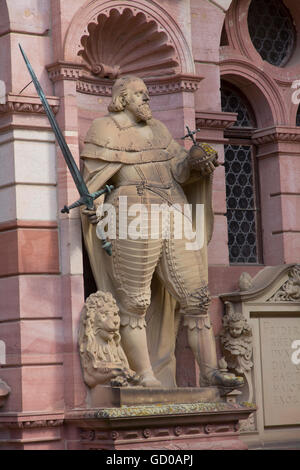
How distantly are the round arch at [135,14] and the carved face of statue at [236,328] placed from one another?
281 cm

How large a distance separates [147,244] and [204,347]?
48.9 inches

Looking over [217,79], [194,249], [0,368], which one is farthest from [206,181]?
[0,368]

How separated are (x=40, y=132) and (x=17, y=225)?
101 cm

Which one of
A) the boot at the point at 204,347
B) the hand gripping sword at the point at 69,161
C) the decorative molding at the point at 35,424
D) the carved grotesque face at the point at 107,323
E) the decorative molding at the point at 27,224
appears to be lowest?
the decorative molding at the point at 35,424

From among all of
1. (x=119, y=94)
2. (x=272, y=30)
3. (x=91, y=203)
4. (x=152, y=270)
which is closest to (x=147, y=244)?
(x=152, y=270)

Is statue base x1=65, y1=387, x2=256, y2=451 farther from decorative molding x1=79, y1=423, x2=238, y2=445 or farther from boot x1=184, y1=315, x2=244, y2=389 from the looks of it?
boot x1=184, y1=315, x2=244, y2=389

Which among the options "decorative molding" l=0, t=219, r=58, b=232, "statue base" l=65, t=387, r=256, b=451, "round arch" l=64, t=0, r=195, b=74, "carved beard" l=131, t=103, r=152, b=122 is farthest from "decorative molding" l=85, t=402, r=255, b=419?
"round arch" l=64, t=0, r=195, b=74

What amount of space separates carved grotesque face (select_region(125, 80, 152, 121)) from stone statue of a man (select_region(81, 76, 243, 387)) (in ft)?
0.03

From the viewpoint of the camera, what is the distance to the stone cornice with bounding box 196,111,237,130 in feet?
45.8

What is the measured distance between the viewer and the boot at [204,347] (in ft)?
41.7

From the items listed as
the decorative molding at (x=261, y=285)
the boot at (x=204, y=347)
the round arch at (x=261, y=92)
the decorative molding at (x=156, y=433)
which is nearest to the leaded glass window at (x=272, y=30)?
the round arch at (x=261, y=92)

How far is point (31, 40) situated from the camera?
12.8 metres

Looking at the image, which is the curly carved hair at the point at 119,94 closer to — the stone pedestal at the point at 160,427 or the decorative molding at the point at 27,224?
the decorative molding at the point at 27,224

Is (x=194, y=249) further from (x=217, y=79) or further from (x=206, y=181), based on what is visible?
(x=217, y=79)
